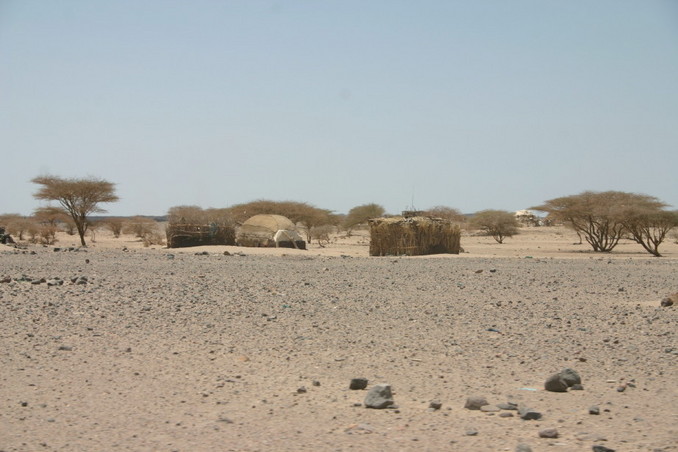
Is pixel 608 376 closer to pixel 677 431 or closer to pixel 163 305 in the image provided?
pixel 677 431

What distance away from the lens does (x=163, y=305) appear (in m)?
9.80

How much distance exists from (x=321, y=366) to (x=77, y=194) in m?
31.4

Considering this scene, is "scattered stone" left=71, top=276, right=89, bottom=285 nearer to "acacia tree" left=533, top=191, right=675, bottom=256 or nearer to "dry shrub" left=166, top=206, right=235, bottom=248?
"dry shrub" left=166, top=206, right=235, bottom=248

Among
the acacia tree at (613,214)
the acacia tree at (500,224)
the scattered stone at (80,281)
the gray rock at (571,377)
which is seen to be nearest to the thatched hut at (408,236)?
the acacia tree at (613,214)

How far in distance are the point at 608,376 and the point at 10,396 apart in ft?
16.7

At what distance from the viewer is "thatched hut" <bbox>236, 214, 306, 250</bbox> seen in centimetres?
2959

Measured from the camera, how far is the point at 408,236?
84.9 feet

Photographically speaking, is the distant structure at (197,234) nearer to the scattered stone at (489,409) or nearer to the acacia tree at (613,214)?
the acacia tree at (613,214)

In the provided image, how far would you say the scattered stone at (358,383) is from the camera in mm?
5848

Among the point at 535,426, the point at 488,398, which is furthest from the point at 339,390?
the point at 535,426

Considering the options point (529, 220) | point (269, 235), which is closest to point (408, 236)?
point (269, 235)

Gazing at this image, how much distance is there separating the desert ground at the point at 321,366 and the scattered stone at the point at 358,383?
2.5 inches

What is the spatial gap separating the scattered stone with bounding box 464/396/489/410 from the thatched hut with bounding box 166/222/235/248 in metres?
24.4

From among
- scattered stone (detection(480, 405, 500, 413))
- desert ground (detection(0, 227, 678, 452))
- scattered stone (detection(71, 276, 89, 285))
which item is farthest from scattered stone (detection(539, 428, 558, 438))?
scattered stone (detection(71, 276, 89, 285))
